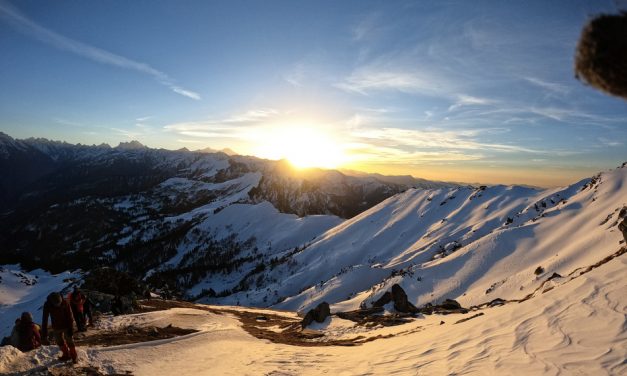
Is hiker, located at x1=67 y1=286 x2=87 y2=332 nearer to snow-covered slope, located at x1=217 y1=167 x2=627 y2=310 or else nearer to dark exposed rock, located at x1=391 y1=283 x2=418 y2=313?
dark exposed rock, located at x1=391 y1=283 x2=418 y2=313

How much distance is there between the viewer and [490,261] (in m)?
45.4

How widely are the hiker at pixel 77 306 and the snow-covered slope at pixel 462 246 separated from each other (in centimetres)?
2574

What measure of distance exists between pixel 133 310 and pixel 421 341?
1943 centimetres

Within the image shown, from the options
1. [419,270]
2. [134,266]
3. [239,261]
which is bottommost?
[134,266]

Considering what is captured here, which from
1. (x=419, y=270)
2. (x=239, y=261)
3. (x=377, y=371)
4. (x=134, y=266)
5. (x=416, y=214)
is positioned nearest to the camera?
(x=377, y=371)

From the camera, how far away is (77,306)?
1495cm

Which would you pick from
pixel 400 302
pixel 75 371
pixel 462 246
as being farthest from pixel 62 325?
pixel 462 246

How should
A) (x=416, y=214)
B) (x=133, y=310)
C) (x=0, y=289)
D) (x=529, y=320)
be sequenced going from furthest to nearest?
(x=416, y=214) < (x=0, y=289) < (x=133, y=310) < (x=529, y=320)

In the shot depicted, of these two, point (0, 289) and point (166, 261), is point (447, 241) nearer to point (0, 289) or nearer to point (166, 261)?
point (0, 289)

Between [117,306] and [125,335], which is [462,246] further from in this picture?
[125,335]

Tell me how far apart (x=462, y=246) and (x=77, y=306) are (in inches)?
2522

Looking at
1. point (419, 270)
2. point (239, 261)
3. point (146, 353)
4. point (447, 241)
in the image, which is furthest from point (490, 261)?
point (239, 261)

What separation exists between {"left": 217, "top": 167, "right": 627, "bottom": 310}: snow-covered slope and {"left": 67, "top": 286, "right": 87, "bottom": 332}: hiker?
25737 millimetres

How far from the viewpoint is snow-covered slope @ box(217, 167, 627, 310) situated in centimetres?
3434
